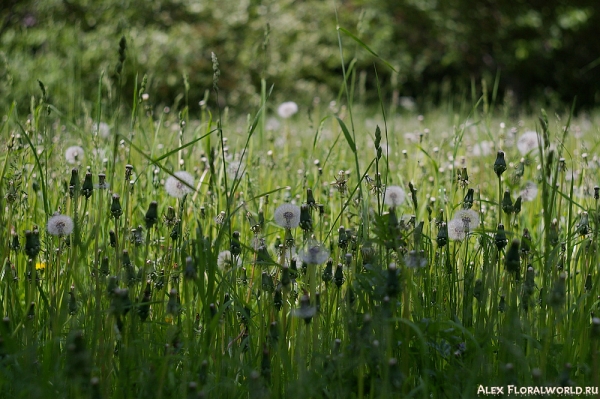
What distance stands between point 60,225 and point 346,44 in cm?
1077

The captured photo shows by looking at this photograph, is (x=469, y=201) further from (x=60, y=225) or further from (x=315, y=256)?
(x=60, y=225)

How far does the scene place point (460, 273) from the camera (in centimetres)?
213

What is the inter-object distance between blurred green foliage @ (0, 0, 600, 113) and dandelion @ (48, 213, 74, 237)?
7031mm

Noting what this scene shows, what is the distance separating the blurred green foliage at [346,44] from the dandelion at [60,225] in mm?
7031

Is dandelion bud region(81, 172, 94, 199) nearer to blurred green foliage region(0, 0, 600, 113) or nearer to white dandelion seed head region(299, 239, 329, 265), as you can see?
white dandelion seed head region(299, 239, 329, 265)

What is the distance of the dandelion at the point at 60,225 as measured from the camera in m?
1.70

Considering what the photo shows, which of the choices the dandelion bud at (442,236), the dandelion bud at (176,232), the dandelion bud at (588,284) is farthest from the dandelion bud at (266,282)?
the dandelion bud at (588,284)

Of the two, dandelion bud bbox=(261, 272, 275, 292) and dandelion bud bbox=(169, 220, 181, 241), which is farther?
dandelion bud bbox=(169, 220, 181, 241)

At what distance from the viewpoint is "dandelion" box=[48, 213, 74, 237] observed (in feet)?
5.56

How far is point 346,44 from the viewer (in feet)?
39.4

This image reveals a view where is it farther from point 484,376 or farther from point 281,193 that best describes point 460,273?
point 281,193

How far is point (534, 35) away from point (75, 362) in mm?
13730

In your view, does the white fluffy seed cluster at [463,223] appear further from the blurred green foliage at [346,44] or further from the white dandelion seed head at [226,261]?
the blurred green foliage at [346,44]

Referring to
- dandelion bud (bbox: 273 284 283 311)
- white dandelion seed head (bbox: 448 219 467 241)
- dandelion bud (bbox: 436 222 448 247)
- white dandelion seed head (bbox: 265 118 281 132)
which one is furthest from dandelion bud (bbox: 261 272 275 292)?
white dandelion seed head (bbox: 265 118 281 132)
